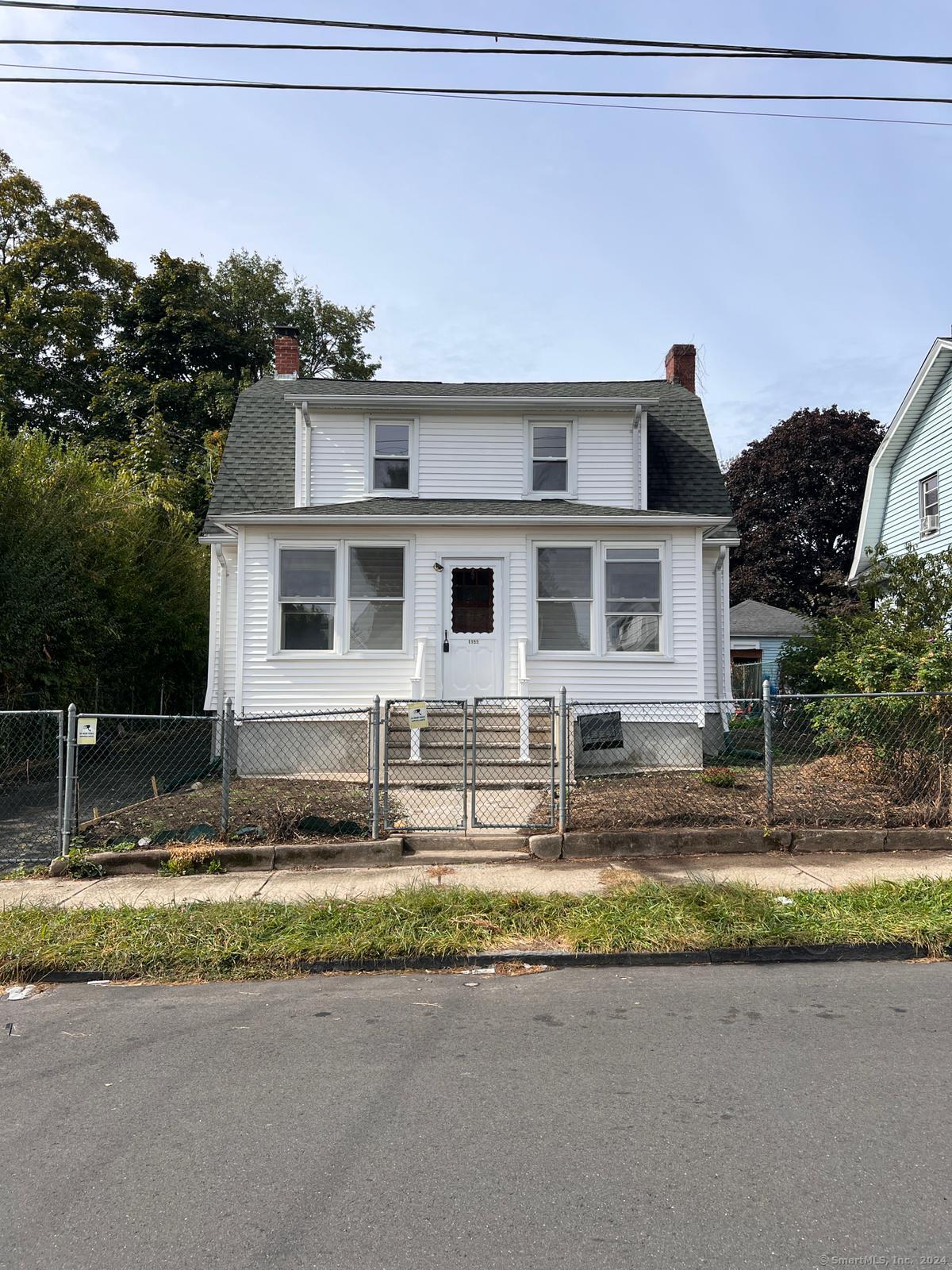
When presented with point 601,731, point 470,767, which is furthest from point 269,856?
point 601,731

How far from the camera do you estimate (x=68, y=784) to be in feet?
27.3

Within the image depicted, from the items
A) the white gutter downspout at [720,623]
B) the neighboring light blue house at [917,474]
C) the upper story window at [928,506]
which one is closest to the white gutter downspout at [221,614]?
the white gutter downspout at [720,623]

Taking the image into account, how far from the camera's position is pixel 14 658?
12562mm

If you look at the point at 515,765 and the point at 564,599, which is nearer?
the point at 515,765

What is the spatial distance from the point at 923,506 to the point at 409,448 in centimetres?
1332

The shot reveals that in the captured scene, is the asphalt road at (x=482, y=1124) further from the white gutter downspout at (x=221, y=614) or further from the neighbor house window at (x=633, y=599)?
the white gutter downspout at (x=221, y=614)

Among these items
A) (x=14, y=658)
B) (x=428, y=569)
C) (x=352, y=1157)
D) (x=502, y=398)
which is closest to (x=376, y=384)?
(x=502, y=398)

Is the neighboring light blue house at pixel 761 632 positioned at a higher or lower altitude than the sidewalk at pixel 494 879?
higher

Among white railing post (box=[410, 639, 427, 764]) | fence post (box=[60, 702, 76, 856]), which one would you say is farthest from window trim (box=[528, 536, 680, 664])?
fence post (box=[60, 702, 76, 856])

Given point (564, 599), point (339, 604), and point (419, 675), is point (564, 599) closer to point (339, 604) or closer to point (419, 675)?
point (419, 675)

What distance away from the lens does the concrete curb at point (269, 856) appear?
26.1 ft

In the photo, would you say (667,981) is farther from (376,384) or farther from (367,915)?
(376,384)

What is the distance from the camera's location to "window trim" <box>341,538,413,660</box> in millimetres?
13648

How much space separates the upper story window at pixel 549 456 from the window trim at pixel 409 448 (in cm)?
192
